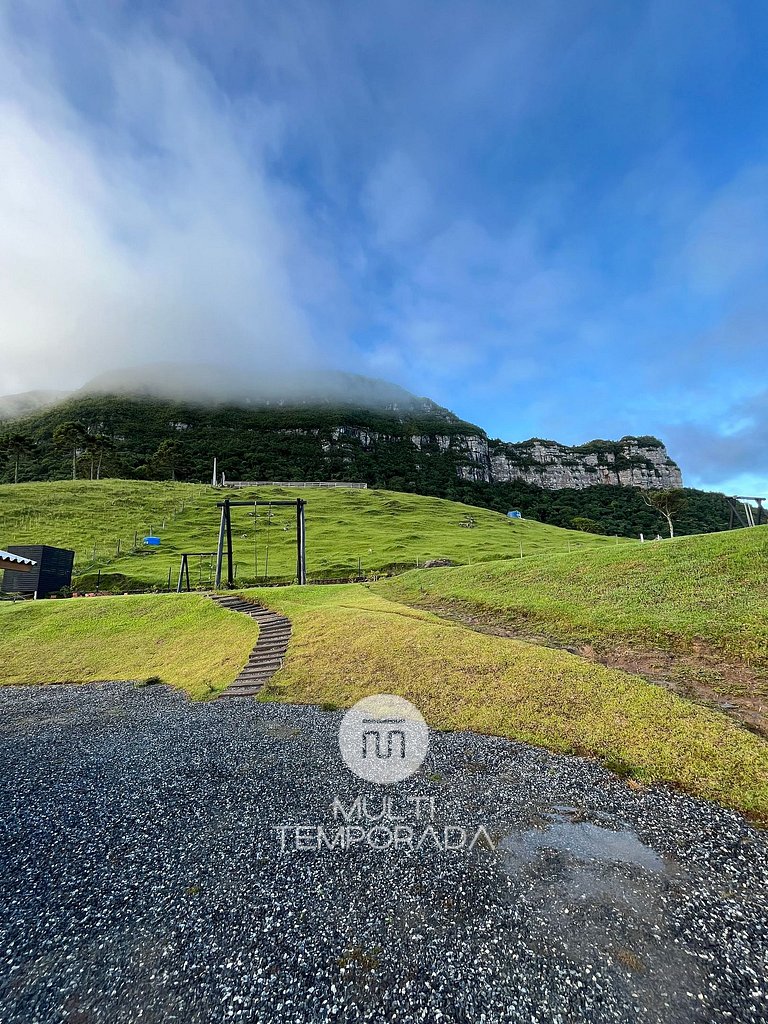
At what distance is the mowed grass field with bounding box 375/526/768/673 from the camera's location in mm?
14867

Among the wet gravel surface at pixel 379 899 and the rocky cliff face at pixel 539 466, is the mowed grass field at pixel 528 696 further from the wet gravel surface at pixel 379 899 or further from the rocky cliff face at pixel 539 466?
the rocky cliff face at pixel 539 466

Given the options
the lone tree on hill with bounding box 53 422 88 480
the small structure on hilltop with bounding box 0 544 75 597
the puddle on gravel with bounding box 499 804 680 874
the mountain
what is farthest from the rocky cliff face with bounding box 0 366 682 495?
the puddle on gravel with bounding box 499 804 680 874

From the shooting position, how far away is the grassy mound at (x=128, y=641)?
1848cm

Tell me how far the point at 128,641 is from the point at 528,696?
20.1 metres

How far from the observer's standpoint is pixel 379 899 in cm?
568

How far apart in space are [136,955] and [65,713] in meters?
12.2

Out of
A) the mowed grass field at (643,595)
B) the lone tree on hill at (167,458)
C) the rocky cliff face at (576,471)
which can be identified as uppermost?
the rocky cliff face at (576,471)

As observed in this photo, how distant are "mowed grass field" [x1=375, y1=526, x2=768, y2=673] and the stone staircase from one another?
8.60 m

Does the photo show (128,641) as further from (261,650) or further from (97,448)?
(97,448)

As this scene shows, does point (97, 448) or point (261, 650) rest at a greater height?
point (97, 448)

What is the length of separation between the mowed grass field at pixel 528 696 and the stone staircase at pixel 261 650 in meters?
0.59

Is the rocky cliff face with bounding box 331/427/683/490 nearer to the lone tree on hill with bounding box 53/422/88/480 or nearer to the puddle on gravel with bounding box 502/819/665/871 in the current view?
the lone tree on hill with bounding box 53/422/88/480

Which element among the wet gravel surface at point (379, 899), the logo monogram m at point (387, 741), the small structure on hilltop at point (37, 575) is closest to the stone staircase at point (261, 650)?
the logo monogram m at point (387, 741)

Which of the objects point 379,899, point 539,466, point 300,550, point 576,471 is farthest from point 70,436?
point 576,471
